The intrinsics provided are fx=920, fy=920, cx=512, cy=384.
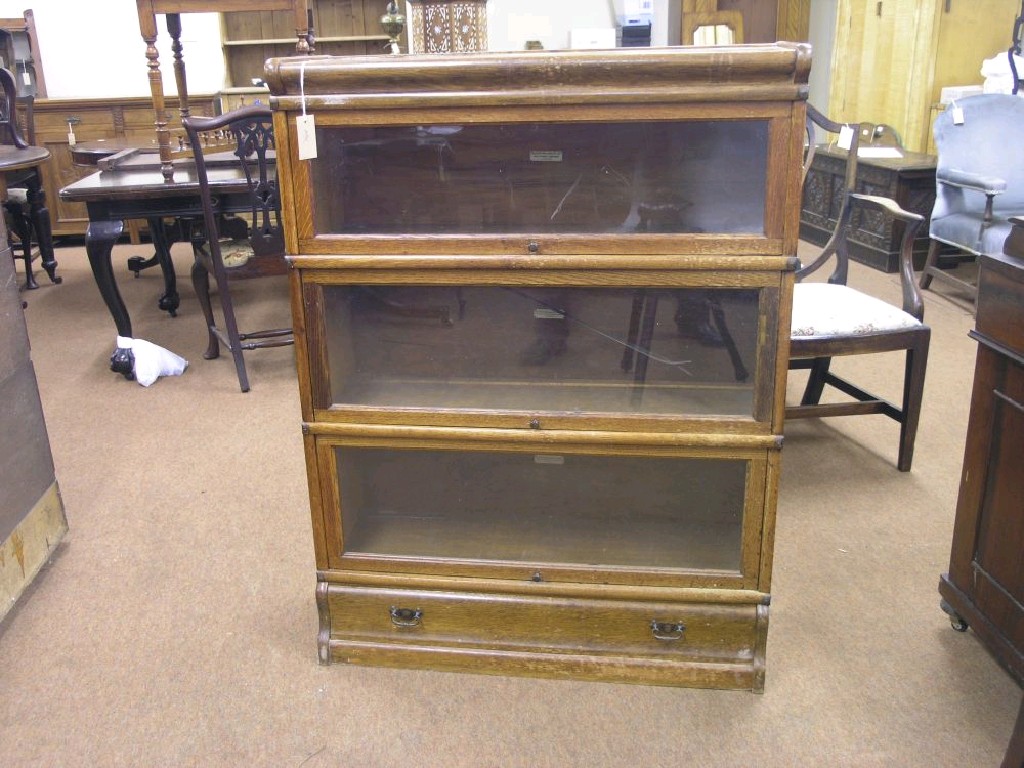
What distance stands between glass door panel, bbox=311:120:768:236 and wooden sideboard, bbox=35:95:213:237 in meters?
4.57

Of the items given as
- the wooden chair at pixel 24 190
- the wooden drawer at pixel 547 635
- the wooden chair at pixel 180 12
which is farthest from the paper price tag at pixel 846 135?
the wooden chair at pixel 24 190

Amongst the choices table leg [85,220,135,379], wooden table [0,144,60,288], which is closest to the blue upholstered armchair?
table leg [85,220,135,379]

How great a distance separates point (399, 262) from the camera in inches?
63.9

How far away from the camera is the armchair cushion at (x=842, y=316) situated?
2549mm

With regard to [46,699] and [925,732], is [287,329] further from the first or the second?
[925,732]

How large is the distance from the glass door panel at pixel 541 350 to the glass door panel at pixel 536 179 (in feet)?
0.40

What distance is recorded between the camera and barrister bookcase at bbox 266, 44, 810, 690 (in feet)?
4.99

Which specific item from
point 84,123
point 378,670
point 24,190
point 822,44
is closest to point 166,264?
point 24,190

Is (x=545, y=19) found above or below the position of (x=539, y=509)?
above

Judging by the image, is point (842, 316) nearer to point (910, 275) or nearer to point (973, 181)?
point (910, 275)

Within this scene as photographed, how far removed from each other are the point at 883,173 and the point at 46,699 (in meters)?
4.42

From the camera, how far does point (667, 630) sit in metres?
1.80

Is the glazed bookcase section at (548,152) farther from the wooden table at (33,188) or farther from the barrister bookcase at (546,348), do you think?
the wooden table at (33,188)

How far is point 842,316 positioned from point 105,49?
210 inches
